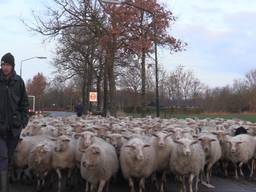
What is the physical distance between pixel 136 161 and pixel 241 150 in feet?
16.7

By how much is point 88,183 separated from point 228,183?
4304mm

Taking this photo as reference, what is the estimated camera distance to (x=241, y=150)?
1566 cm

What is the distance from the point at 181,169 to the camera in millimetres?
12172

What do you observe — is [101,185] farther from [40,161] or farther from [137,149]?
[40,161]

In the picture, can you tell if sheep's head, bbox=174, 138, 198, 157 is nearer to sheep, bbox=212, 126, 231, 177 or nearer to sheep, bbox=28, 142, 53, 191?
sheep, bbox=28, 142, 53, 191

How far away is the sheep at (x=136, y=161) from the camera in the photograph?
456 inches

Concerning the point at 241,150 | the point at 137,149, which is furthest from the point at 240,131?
the point at 137,149

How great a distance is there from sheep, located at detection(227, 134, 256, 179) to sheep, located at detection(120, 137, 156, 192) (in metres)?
4.34

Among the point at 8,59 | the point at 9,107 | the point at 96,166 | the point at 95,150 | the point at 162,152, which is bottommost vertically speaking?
the point at 96,166

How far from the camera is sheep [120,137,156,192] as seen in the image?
1159 cm

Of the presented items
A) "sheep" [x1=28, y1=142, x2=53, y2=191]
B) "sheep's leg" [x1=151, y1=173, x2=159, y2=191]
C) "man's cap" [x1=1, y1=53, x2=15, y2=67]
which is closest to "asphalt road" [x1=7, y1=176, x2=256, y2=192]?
"sheep's leg" [x1=151, y1=173, x2=159, y2=191]

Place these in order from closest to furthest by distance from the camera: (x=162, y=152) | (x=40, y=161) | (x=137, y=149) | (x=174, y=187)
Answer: (x=137, y=149)
(x=40, y=161)
(x=162, y=152)
(x=174, y=187)

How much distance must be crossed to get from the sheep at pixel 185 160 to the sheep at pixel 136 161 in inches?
24.2

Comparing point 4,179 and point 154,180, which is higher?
point 4,179
